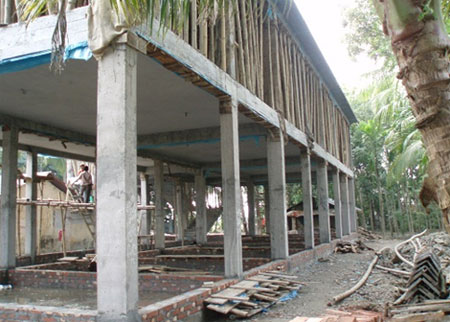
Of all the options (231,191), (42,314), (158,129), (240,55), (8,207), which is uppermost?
(240,55)

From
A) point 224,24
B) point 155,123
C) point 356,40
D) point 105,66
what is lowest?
point 105,66

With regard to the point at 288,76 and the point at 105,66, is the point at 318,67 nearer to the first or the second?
the point at 288,76

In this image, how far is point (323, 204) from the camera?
58.6ft

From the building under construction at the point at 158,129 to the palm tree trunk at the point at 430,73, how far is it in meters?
1.11

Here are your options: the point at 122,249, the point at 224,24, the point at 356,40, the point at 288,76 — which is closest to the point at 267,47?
the point at 288,76

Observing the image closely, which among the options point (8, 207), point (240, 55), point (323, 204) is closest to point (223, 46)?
point (240, 55)

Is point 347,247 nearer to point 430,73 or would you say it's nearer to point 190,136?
point 190,136

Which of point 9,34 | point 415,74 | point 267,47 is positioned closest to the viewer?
point 415,74

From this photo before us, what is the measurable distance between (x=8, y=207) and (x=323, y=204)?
11.9 meters

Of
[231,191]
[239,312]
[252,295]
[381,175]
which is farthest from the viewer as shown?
[381,175]

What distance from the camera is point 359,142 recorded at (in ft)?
113

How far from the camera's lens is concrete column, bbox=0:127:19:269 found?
11.2 m

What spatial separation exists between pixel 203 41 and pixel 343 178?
695 inches

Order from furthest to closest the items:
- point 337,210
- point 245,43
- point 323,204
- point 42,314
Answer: point 337,210
point 323,204
point 245,43
point 42,314
